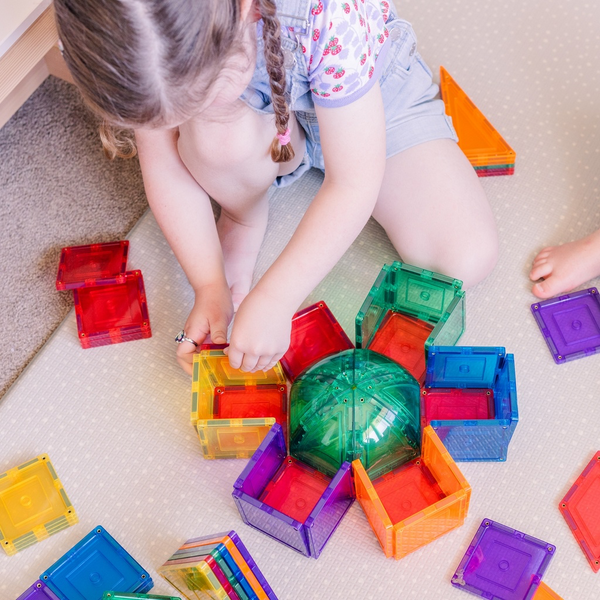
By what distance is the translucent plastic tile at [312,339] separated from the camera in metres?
0.90

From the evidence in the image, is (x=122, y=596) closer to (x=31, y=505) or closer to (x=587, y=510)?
(x=31, y=505)

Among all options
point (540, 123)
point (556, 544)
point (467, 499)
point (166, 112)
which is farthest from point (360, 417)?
point (540, 123)

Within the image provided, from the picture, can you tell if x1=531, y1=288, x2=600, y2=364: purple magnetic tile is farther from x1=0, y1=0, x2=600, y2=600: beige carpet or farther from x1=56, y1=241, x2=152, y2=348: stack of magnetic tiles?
x1=56, y1=241, x2=152, y2=348: stack of magnetic tiles

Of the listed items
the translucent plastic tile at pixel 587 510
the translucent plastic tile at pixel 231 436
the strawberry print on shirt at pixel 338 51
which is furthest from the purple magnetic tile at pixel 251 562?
the strawberry print on shirt at pixel 338 51

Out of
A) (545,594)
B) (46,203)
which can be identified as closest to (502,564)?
(545,594)

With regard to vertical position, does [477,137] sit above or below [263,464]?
above

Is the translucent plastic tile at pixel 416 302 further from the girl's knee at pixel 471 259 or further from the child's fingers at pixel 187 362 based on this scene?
the child's fingers at pixel 187 362

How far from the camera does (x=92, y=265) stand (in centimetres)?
99

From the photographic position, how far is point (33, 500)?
843 mm

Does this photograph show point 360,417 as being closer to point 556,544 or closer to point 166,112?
point 556,544

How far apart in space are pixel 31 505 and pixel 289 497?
0.95ft

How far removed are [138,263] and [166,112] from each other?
1.41 feet

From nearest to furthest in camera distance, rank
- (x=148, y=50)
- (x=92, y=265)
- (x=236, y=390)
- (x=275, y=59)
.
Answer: (x=148, y=50), (x=275, y=59), (x=236, y=390), (x=92, y=265)

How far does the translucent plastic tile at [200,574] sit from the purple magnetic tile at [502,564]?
241mm
